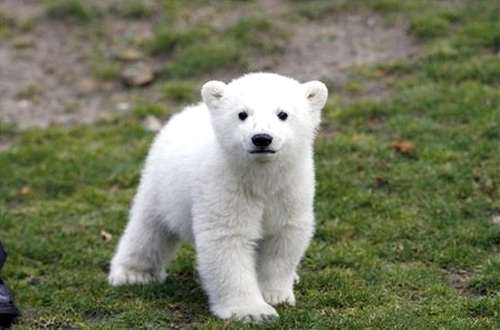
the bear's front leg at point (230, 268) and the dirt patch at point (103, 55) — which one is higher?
the bear's front leg at point (230, 268)

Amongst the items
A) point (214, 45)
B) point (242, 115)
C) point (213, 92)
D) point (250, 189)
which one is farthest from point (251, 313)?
point (214, 45)

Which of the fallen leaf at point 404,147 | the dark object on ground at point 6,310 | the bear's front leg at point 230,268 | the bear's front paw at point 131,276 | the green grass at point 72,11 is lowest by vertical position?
the green grass at point 72,11

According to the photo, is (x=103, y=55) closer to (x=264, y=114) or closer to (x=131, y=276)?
(x=131, y=276)

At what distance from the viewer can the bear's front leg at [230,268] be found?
6.82 meters

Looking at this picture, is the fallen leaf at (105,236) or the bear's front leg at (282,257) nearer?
the bear's front leg at (282,257)

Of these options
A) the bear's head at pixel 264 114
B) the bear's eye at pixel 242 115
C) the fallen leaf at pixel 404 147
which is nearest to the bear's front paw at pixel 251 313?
the bear's head at pixel 264 114

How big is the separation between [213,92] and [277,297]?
4.86 ft

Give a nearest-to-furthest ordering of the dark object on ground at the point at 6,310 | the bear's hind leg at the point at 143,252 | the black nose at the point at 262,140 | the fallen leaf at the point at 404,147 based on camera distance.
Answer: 1. the black nose at the point at 262,140
2. the dark object on ground at the point at 6,310
3. the bear's hind leg at the point at 143,252
4. the fallen leaf at the point at 404,147

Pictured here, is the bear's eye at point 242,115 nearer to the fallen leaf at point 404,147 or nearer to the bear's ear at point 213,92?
the bear's ear at point 213,92

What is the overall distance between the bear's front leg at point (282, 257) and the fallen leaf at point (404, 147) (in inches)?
133

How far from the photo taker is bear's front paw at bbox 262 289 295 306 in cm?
717

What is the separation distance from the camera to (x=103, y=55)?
45.5ft

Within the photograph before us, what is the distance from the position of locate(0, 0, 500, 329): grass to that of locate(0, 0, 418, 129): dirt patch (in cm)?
41

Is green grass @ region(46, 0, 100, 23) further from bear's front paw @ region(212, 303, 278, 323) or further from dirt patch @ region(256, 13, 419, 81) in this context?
bear's front paw @ region(212, 303, 278, 323)
